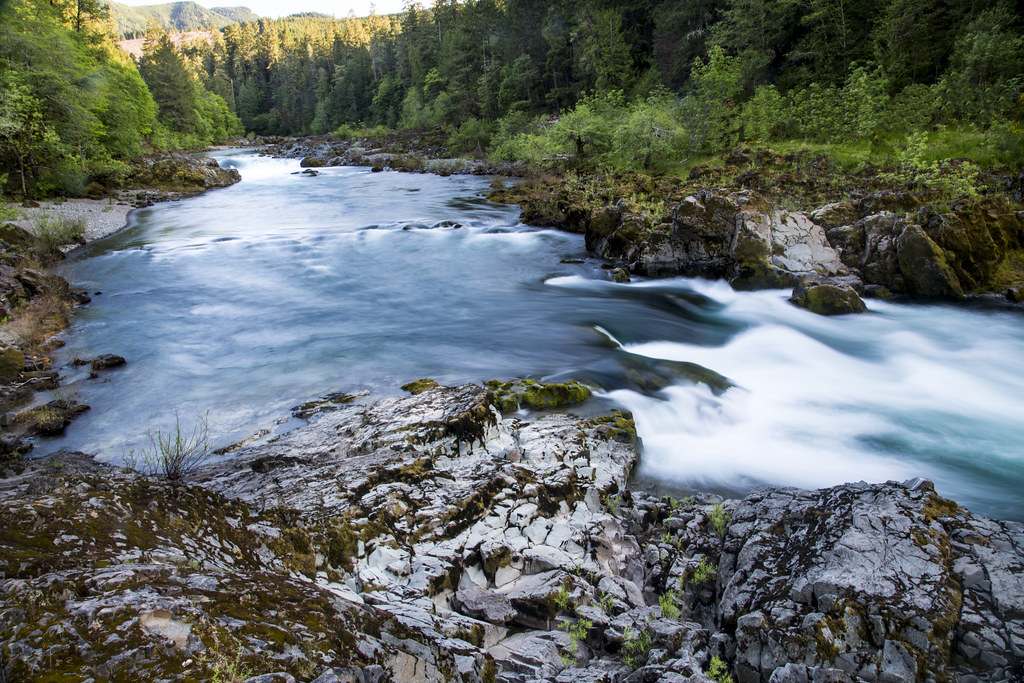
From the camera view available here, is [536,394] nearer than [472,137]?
Yes

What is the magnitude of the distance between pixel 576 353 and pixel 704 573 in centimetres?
585

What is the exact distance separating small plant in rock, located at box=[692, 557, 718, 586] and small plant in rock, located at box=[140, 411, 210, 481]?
4.81 meters

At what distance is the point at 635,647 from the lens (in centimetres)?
357

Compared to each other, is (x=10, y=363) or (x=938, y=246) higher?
(x=938, y=246)

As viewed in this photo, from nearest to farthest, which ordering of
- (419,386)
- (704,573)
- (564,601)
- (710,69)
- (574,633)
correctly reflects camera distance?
(574,633), (564,601), (704,573), (419,386), (710,69)

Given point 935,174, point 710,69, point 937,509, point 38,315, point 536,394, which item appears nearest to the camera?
point 937,509

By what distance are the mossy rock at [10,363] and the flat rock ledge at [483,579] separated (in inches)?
171

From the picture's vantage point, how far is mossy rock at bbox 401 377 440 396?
25.6 feet

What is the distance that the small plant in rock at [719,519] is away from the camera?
15.4 feet

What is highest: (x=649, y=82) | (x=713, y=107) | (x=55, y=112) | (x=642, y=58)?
(x=642, y=58)

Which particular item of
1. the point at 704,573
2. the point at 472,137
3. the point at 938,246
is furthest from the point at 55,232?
the point at 472,137

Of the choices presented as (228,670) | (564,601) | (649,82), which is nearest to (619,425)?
(564,601)

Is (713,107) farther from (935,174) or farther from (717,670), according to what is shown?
(717,670)

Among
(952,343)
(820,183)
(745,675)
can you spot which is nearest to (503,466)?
(745,675)
